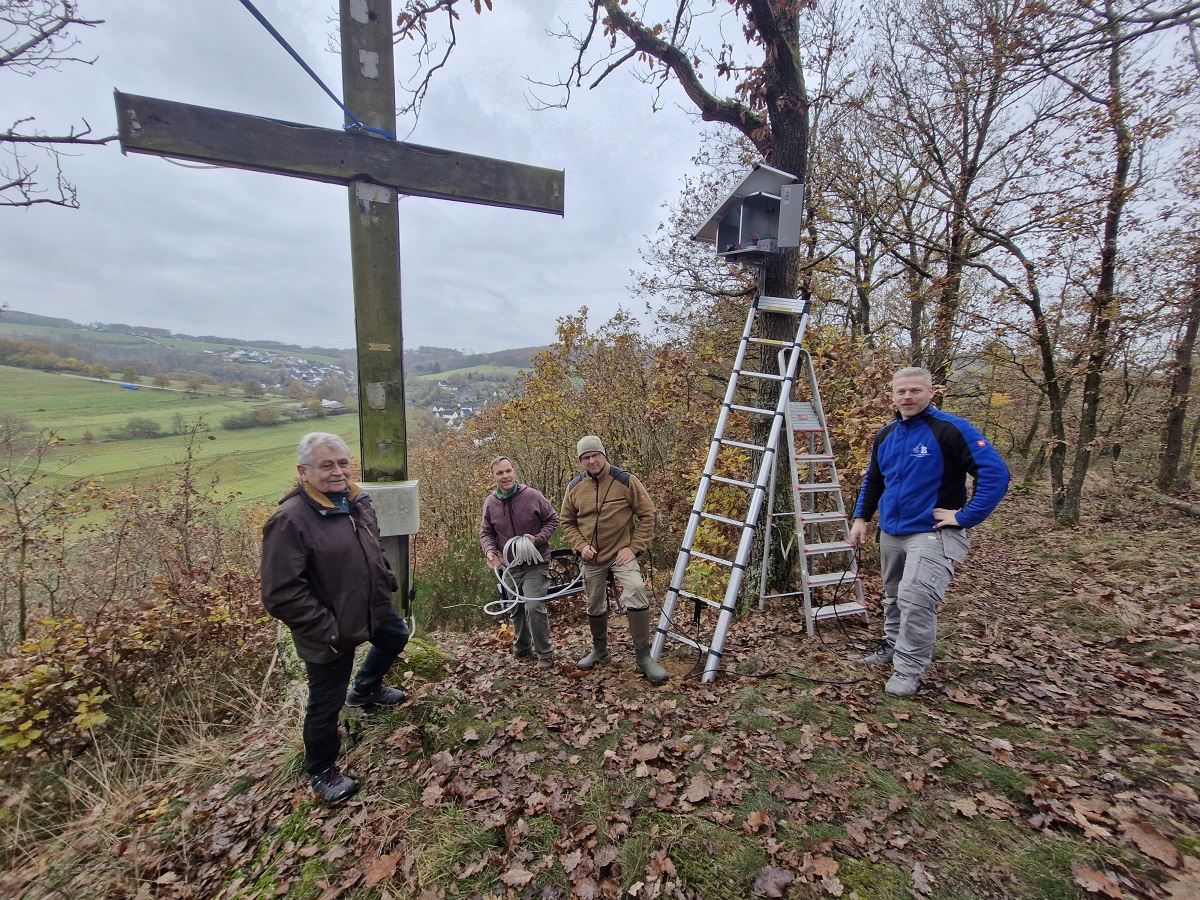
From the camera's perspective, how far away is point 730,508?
726 cm

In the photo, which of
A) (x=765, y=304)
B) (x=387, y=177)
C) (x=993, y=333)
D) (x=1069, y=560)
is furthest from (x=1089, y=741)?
(x=993, y=333)

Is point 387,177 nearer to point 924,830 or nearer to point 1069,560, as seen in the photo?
point 924,830

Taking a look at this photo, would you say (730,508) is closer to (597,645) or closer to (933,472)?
(597,645)

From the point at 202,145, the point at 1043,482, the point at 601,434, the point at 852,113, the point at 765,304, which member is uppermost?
the point at 852,113

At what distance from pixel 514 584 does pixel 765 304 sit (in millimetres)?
3506

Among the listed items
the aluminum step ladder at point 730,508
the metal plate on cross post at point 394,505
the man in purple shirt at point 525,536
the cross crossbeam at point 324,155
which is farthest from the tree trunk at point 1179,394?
the metal plate on cross post at point 394,505

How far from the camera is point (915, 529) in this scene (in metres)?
3.52

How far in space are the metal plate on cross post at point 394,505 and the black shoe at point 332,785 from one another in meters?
1.44

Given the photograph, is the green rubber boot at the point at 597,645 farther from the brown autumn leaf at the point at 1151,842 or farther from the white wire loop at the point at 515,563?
the brown autumn leaf at the point at 1151,842

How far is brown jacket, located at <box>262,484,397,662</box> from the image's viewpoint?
260cm

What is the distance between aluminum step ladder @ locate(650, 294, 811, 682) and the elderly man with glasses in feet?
7.60

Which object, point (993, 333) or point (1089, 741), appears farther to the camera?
point (993, 333)

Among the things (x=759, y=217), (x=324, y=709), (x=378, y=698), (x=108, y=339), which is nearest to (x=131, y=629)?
(x=378, y=698)

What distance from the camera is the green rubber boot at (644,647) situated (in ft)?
13.0
